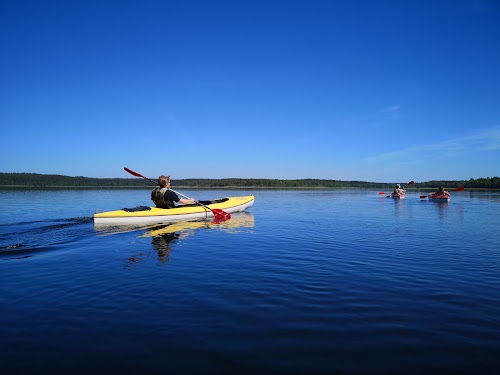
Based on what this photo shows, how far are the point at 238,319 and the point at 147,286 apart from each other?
8.15 feet

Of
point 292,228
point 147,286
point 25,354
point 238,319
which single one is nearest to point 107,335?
point 25,354

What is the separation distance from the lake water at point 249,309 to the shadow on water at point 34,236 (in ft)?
0.43

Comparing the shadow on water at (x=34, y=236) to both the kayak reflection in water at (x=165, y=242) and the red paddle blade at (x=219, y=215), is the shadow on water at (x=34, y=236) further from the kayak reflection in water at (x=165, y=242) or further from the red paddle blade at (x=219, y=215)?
the red paddle blade at (x=219, y=215)

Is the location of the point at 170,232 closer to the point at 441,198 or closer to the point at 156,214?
the point at 156,214

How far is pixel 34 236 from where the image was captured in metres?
12.2

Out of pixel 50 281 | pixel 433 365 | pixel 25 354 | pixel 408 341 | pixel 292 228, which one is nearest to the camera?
pixel 433 365

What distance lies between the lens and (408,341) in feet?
13.2

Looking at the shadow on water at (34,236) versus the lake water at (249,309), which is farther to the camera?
the shadow on water at (34,236)

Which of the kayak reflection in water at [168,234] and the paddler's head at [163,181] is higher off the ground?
the paddler's head at [163,181]

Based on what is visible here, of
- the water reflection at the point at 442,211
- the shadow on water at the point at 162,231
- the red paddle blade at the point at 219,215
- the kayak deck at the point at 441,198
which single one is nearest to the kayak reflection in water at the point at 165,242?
the shadow on water at the point at 162,231

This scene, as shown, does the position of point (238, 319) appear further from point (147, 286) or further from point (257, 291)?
point (147, 286)

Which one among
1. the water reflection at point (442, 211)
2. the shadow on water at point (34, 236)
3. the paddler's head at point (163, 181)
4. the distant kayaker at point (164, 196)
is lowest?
the water reflection at point (442, 211)

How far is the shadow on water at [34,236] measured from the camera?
383 inches

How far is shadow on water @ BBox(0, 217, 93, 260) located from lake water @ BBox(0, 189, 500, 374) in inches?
5.2
